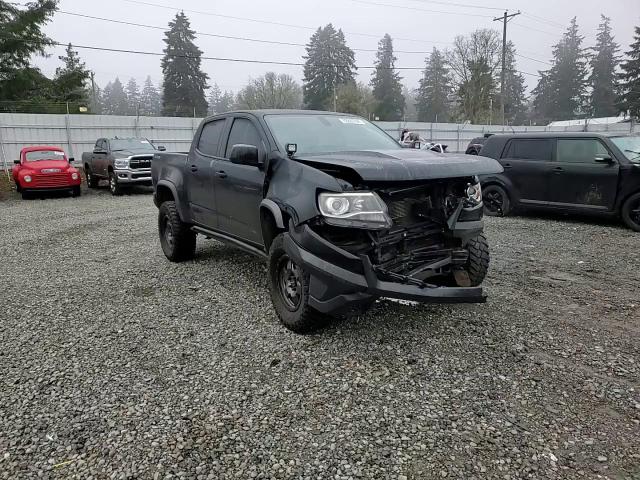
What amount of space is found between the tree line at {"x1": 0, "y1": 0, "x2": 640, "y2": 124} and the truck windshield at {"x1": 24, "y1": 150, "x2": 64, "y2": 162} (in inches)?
573

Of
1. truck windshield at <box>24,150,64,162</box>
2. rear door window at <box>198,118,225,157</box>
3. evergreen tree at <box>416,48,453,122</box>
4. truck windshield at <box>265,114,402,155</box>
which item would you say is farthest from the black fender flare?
evergreen tree at <box>416,48,453,122</box>

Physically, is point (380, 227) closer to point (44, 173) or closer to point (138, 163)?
point (138, 163)

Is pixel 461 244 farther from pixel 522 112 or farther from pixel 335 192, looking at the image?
pixel 522 112

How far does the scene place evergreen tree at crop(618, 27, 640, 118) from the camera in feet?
162

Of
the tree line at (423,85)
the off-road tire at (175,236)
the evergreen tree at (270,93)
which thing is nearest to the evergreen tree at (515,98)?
the tree line at (423,85)

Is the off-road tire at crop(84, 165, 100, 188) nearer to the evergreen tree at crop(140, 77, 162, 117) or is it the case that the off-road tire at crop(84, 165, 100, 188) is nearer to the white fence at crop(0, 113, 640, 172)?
the white fence at crop(0, 113, 640, 172)

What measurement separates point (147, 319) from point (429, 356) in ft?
8.63

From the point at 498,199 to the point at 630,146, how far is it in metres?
2.44

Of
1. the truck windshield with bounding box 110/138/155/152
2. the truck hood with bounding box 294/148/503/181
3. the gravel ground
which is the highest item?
the truck windshield with bounding box 110/138/155/152

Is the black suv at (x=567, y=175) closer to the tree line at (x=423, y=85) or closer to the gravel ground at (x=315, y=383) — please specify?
the gravel ground at (x=315, y=383)

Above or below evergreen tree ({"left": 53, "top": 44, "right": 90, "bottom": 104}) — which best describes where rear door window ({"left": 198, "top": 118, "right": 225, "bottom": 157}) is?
below

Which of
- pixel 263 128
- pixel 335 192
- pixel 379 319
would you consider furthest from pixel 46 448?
pixel 263 128

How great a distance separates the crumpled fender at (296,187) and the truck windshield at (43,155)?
14554 mm

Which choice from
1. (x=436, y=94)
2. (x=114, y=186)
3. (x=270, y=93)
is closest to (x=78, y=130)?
(x=114, y=186)
